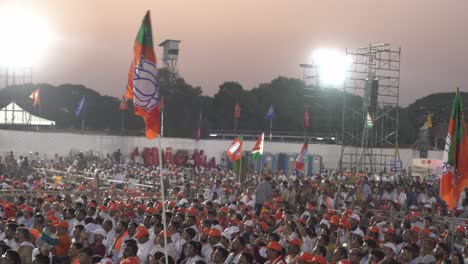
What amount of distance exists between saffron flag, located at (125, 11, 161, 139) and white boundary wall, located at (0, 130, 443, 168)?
30.9 meters

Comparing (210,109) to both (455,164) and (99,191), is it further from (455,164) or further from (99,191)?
(455,164)

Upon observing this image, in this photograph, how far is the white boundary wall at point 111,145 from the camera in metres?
37.8

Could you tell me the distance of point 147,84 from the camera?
7.59 metres

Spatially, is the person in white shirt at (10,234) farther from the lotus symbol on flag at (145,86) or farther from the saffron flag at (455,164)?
the saffron flag at (455,164)

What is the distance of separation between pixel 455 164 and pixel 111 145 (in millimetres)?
34041

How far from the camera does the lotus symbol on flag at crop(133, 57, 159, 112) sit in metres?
7.59

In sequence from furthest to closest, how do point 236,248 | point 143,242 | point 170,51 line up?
point 170,51 < point 143,242 < point 236,248

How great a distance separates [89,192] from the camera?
19281mm

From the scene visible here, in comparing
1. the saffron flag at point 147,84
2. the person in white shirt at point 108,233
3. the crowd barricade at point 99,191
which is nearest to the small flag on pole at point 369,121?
the crowd barricade at point 99,191

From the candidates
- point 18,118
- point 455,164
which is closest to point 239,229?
point 455,164

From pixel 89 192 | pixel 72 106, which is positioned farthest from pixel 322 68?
pixel 72 106

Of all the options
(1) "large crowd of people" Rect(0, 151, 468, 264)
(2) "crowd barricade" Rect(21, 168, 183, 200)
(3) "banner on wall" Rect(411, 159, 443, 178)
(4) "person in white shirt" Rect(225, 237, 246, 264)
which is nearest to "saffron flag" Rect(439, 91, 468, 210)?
(1) "large crowd of people" Rect(0, 151, 468, 264)

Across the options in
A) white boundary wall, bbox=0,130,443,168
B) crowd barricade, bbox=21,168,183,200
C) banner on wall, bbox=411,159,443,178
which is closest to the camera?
crowd barricade, bbox=21,168,183,200

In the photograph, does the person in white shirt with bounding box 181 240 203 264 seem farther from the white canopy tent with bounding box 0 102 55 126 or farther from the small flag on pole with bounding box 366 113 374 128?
the white canopy tent with bounding box 0 102 55 126
